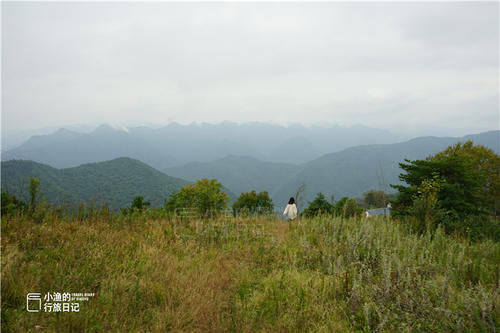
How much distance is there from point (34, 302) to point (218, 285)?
2658 mm

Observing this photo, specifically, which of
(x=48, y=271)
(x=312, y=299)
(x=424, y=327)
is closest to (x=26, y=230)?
(x=48, y=271)

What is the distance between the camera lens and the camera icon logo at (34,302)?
336 centimetres

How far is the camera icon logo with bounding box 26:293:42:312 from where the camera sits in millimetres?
3364

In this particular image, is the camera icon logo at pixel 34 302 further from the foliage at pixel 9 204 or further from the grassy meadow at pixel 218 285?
the foliage at pixel 9 204

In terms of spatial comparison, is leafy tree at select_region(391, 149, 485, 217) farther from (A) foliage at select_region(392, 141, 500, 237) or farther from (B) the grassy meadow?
(B) the grassy meadow

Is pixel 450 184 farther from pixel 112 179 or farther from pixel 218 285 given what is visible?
pixel 112 179

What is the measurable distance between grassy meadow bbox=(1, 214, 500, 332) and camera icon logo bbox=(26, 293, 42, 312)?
0.09 m

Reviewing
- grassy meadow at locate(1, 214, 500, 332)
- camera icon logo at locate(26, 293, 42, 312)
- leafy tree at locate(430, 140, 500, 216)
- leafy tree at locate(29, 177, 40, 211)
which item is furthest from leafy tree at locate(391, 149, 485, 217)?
leafy tree at locate(430, 140, 500, 216)

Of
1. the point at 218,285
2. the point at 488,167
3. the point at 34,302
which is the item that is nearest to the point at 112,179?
the point at 488,167

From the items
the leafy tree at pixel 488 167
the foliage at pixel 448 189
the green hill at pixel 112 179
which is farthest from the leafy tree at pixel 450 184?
the green hill at pixel 112 179

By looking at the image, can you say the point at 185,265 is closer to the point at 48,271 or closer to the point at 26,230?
the point at 48,271

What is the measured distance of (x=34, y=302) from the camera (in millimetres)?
3465

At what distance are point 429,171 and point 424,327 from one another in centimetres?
1295

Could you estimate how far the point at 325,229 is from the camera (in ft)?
27.1
